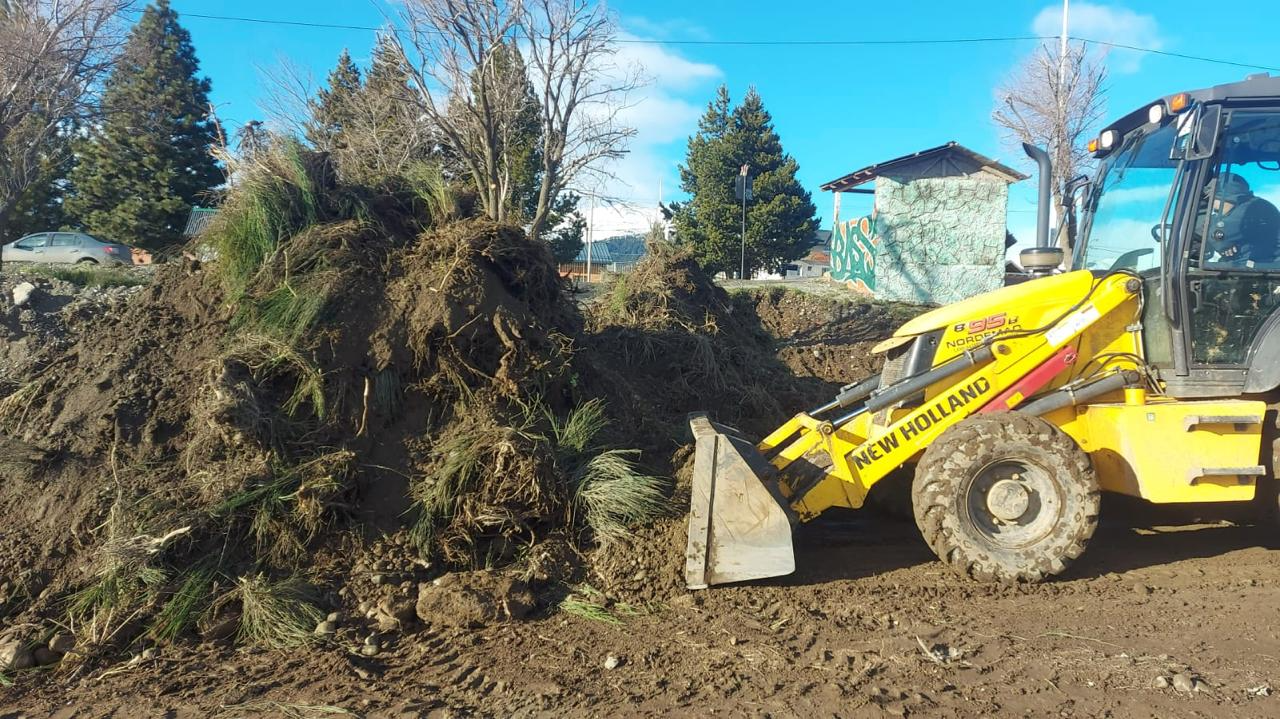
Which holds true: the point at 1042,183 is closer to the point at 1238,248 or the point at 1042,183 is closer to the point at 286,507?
the point at 1238,248

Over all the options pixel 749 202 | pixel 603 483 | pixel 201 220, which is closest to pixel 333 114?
pixel 201 220

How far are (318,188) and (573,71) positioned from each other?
8.51 meters

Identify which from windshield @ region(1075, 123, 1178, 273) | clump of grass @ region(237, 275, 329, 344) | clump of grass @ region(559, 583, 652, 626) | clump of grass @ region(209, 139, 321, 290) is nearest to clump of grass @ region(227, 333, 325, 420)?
clump of grass @ region(237, 275, 329, 344)

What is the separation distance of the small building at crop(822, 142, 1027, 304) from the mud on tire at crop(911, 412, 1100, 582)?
581 inches

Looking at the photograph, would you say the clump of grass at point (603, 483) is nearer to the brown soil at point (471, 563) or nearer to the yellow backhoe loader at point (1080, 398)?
the brown soil at point (471, 563)

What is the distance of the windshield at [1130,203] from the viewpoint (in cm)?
509

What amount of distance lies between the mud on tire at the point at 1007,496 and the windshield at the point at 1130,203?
1.63m

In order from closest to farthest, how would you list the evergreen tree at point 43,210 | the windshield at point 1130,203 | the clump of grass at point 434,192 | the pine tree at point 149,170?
the windshield at point 1130,203 < the clump of grass at point 434,192 < the pine tree at point 149,170 < the evergreen tree at point 43,210

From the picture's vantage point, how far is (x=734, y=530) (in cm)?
445

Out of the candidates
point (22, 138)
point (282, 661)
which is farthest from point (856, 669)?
point (22, 138)

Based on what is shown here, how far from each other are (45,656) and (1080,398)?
613 centimetres

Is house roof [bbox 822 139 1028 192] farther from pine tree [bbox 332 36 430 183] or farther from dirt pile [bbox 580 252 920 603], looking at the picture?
pine tree [bbox 332 36 430 183]

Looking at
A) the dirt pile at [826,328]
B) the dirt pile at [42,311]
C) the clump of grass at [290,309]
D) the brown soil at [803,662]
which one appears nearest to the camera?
the brown soil at [803,662]

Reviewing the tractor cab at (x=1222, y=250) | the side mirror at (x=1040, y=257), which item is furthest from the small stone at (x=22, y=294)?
the tractor cab at (x=1222, y=250)
